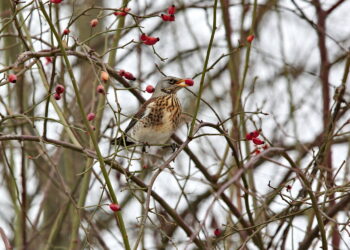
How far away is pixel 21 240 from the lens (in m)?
4.86

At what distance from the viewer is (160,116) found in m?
4.75

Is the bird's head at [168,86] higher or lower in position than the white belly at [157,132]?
higher

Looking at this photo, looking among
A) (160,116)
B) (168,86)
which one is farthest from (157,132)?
(168,86)

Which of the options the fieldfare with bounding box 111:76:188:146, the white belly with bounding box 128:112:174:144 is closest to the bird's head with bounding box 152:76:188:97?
the fieldfare with bounding box 111:76:188:146

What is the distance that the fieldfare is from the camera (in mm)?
4695

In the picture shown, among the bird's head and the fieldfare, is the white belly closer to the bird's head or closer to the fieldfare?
the fieldfare

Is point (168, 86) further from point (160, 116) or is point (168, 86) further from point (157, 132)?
point (157, 132)

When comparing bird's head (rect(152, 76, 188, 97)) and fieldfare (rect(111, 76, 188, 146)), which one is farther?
bird's head (rect(152, 76, 188, 97))

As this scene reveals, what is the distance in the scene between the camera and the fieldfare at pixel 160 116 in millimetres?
4695

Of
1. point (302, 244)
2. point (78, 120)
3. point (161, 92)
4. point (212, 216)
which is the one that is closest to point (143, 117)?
point (161, 92)

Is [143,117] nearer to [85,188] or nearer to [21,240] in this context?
[85,188]

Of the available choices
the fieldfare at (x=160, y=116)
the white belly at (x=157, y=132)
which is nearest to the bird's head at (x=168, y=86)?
the fieldfare at (x=160, y=116)

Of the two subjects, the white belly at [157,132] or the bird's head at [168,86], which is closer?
the white belly at [157,132]

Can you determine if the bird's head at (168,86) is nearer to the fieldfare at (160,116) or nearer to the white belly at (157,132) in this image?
the fieldfare at (160,116)
